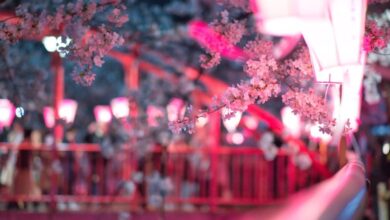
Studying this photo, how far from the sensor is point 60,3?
8.14m

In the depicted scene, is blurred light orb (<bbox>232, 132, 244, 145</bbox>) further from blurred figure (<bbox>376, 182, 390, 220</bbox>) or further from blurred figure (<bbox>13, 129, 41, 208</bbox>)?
blurred figure (<bbox>13, 129, 41, 208</bbox>)

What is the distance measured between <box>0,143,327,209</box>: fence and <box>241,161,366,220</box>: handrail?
8.78 metres

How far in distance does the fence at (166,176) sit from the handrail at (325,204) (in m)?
8.78

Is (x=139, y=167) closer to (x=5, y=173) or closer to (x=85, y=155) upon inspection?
(x=85, y=155)

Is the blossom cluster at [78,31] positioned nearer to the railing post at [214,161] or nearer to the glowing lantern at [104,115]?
the railing post at [214,161]

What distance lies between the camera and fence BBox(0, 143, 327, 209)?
14164 mm

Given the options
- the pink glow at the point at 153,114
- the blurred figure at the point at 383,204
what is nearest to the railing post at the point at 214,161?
the pink glow at the point at 153,114

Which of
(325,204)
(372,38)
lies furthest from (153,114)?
(325,204)

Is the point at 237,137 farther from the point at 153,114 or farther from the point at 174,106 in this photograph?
the point at 153,114

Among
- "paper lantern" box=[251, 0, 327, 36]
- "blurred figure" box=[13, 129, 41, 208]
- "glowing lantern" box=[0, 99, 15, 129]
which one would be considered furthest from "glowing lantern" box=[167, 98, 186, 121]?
"paper lantern" box=[251, 0, 327, 36]

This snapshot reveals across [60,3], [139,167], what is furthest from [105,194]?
[60,3]

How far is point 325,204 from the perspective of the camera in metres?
3.80

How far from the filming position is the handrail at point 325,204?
3242 mm

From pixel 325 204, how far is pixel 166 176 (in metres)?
11.2
